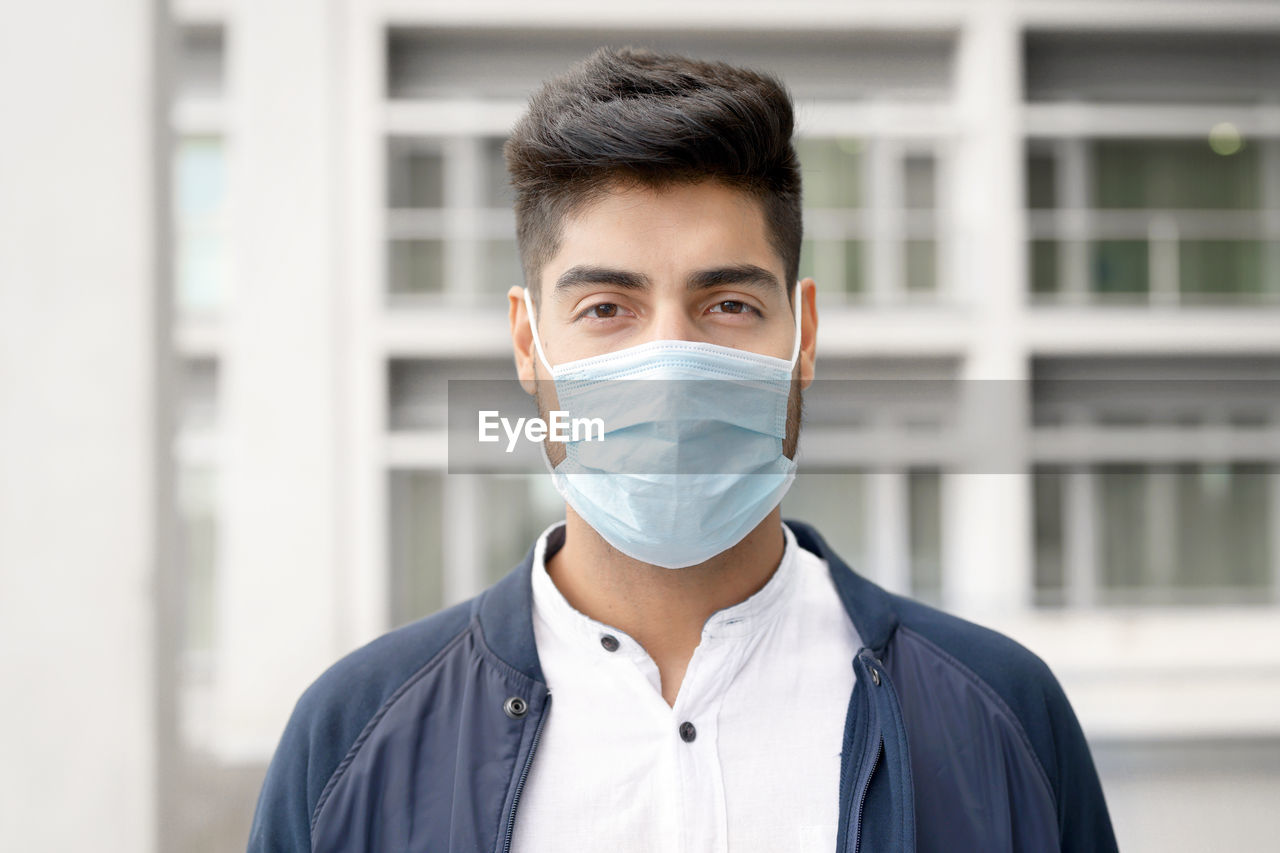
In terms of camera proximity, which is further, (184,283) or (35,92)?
(184,283)

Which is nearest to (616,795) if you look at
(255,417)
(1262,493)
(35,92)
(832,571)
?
(832,571)

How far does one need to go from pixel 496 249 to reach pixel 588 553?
27.5ft

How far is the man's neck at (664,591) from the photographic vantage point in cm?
124

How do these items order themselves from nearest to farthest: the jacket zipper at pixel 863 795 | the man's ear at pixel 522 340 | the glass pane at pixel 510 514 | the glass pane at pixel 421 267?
the jacket zipper at pixel 863 795 → the man's ear at pixel 522 340 → the glass pane at pixel 510 514 → the glass pane at pixel 421 267

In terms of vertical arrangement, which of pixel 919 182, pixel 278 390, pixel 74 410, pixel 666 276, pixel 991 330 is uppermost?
pixel 919 182

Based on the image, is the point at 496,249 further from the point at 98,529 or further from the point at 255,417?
the point at 98,529

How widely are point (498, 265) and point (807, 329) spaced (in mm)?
8169

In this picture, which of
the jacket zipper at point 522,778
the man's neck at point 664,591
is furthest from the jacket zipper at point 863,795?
the jacket zipper at point 522,778

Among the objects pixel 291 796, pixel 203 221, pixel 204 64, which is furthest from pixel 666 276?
pixel 204 64

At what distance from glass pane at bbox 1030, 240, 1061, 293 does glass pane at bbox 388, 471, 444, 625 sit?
6.81 m

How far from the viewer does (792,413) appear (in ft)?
4.37

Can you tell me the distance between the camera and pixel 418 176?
925 cm

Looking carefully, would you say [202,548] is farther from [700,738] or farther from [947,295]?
[700,738]

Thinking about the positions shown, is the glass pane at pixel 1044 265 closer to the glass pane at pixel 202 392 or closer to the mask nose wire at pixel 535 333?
the glass pane at pixel 202 392
